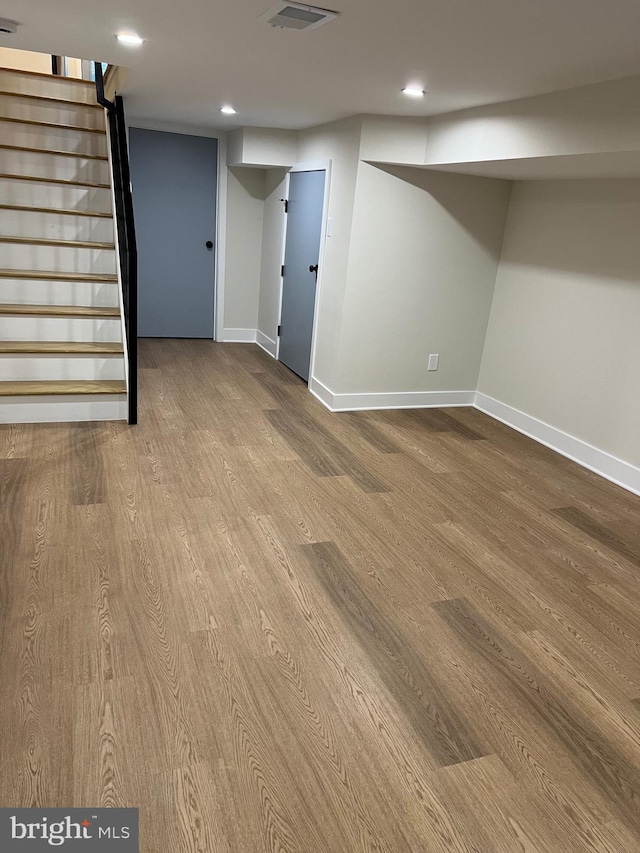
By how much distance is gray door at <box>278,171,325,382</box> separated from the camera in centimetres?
514

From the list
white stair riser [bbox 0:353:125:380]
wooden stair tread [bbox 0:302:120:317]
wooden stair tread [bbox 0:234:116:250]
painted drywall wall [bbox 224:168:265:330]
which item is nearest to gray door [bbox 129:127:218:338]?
painted drywall wall [bbox 224:168:265:330]

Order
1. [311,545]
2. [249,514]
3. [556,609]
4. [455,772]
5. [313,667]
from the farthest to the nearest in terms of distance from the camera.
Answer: [249,514], [311,545], [556,609], [313,667], [455,772]

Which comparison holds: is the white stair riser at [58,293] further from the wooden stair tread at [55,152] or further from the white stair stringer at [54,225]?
the wooden stair tread at [55,152]

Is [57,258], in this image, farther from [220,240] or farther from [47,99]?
[220,240]

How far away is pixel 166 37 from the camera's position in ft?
8.70

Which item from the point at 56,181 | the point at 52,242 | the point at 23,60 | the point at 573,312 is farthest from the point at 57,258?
the point at 573,312

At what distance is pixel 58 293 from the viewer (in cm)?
433

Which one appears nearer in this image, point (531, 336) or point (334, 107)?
point (334, 107)

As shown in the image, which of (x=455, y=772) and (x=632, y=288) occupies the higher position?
(x=632, y=288)

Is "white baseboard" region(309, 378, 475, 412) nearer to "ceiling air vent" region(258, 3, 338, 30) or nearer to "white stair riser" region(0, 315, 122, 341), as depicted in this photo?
"white stair riser" region(0, 315, 122, 341)

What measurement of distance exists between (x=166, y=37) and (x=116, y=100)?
1.96m

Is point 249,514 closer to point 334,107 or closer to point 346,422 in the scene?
point 346,422

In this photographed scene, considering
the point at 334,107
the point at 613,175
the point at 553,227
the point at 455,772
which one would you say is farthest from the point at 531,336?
the point at 455,772

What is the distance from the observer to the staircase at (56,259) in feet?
13.0
